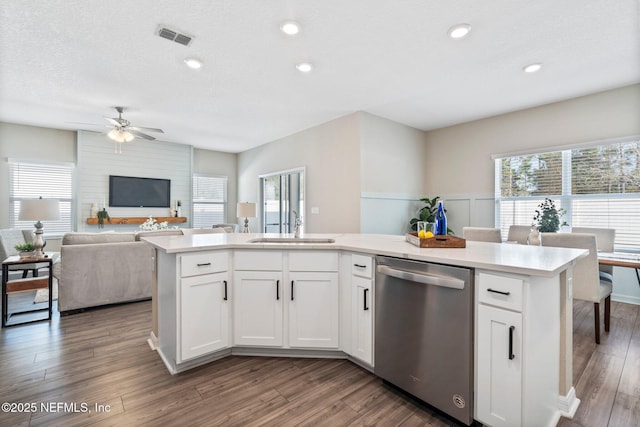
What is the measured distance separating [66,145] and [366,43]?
21.2 feet

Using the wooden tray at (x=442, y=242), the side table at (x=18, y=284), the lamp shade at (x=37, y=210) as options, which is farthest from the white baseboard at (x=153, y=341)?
the wooden tray at (x=442, y=242)

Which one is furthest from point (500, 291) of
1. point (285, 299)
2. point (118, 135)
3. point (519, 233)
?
point (118, 135)

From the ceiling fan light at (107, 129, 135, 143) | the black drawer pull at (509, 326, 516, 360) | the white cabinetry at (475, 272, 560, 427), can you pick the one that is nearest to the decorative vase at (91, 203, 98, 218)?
the ceiling fan light at (107, 129, 135, 143)

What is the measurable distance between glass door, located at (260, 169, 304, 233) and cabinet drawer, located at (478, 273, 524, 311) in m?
4.50

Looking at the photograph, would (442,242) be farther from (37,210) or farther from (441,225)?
(37,210)

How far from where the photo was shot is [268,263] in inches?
90.7

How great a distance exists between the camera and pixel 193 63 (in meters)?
3.14

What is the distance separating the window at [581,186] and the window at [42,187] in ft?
27.2

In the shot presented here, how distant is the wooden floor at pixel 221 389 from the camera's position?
1665mm

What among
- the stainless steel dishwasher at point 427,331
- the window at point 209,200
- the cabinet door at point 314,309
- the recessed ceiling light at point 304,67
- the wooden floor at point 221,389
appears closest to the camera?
the stainless steel dishwasher at point 427,331

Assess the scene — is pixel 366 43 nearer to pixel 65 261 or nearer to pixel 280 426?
pixel 280 426

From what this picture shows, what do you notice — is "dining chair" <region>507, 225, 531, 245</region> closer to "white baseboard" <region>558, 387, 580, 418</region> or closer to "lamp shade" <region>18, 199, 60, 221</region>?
"white baseboard" <region>558, 387, 580, 418</region>

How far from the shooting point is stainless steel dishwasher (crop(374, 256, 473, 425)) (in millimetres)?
1531

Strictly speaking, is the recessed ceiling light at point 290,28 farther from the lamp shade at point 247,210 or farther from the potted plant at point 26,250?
the potted plant at point 26,250
